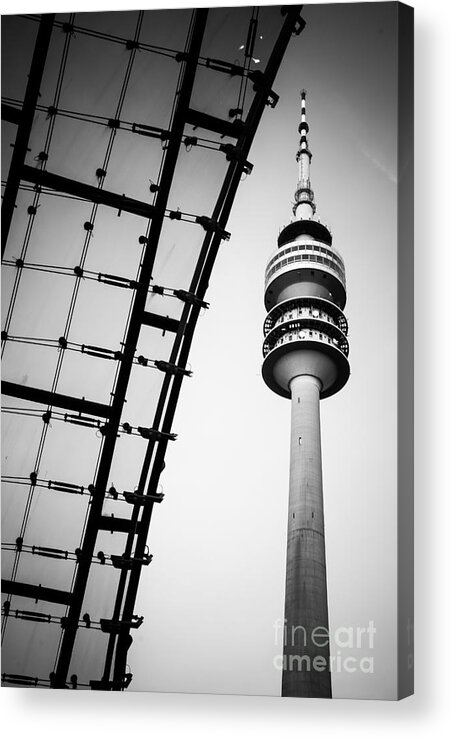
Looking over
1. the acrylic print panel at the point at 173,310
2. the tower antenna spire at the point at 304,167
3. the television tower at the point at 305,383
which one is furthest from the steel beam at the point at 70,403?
the tower antenna spire at the point at 304,167

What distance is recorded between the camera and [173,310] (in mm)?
8602

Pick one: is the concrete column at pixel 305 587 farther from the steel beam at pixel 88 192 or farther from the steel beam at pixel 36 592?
the steel beam at pixel 88 192

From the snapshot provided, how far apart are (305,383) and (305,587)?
8.45 metres

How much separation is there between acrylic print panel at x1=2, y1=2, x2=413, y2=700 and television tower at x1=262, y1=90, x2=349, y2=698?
0.11 meters

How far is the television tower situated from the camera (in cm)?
657

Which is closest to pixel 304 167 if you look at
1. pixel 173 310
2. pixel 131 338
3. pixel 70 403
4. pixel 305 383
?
pixel 173 310

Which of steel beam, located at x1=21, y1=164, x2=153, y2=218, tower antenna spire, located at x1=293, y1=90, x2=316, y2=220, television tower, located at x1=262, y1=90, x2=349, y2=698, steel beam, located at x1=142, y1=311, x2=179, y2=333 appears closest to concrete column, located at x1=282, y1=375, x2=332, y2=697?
television tower, located at x1=262, y1=90, x2=349, y2=698

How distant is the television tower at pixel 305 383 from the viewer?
21.6 ft

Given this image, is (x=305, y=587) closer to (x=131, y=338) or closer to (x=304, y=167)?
(x=131, y=338)

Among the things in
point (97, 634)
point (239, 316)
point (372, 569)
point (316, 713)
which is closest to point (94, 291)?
point (239, 316)

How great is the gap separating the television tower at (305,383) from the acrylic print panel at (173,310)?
0.35 feet

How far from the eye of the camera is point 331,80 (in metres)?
7.85

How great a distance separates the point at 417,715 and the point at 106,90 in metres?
6.12

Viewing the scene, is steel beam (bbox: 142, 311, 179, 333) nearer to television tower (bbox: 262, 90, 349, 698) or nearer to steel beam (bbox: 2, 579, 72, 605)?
television tower (bbox: 262, 90, 349, 698)
